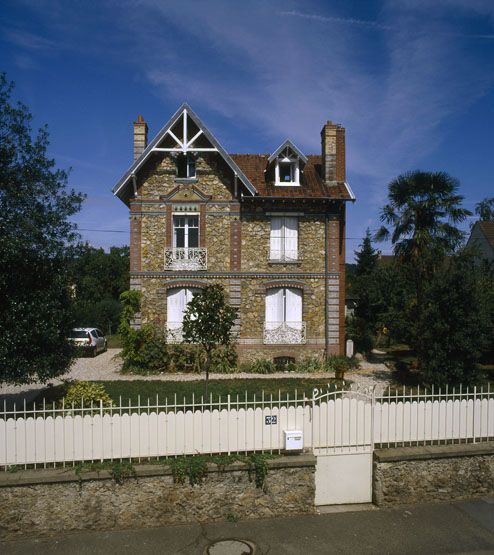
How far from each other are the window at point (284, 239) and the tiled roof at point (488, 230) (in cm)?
2204

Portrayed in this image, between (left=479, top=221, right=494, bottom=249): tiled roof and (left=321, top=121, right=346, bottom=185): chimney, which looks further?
(left=479, top=221, right=494, bottom=249): tiled roof

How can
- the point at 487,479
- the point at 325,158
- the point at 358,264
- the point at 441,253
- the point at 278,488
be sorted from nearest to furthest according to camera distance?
the point at 278,488 < the point at 487,479 < the point at 441,253 < the point at 325,158 < the point at 358,264

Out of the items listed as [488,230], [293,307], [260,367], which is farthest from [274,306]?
[488,230]

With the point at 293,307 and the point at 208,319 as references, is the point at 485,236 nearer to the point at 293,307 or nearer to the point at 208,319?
the point at 293,307

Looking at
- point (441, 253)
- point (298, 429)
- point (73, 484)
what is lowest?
point (73, 484)

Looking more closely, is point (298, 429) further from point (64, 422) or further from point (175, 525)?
point (64, 422)

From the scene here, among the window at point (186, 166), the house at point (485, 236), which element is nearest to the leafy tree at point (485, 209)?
the house at point (485, 236)

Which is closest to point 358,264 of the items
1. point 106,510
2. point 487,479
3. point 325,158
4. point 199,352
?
point 325,158

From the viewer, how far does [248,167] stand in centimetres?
2044

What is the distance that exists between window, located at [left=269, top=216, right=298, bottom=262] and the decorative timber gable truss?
5.45 ft

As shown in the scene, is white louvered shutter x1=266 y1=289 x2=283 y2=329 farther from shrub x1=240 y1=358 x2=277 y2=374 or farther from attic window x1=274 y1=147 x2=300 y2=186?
attic window x1=274 y1=147 x2=300 y2=186

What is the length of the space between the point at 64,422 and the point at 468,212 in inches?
645

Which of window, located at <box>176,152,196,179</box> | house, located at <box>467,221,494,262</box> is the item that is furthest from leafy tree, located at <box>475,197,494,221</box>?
window, located at <box>176,152,196,179</box>

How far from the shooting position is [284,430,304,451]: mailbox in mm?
7500
